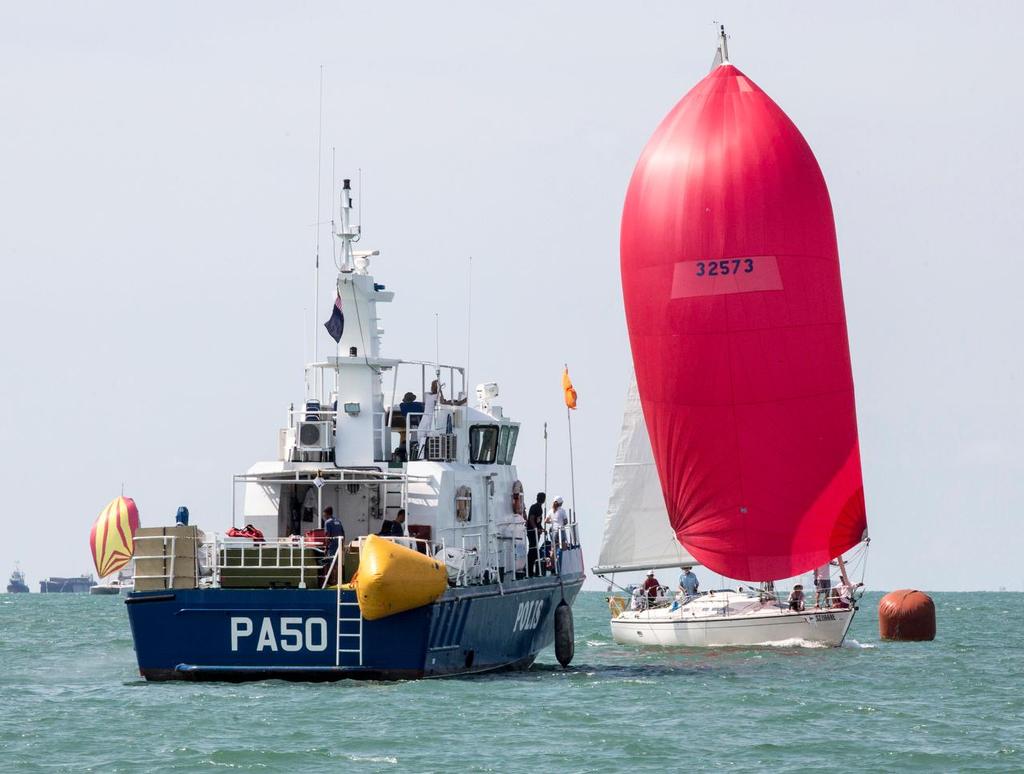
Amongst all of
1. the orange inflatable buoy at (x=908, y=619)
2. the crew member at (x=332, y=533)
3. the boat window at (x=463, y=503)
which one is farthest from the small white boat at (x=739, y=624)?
the crew member at (x=332, y=533)

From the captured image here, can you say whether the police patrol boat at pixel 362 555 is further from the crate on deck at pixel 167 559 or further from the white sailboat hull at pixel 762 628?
the white sailboat hull at pixel 762 628

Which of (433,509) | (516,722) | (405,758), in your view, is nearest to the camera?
(405,758)

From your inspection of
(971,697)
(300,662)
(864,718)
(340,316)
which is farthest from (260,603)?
(971,697)

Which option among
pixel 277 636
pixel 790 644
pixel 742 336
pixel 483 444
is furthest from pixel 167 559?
pixel 790 644

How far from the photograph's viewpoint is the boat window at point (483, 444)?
95.2ft

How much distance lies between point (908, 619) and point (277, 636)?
2266 centimetres

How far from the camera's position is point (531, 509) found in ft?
99.4

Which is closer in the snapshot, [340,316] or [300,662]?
[300,662]

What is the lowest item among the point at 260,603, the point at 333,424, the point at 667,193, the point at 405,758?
the point at 405,758

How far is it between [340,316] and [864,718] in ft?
30.2

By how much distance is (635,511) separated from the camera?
41.4 m

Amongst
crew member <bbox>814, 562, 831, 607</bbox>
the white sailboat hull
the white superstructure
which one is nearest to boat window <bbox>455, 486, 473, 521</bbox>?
the white superstructure

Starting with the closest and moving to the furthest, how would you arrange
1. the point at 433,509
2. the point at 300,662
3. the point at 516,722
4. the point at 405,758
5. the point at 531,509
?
the point at 405,758 < the point at 516,722 < the point at 300,662 < the point at 433,509 < the point at 531,509

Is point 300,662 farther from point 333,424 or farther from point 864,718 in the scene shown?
point 864,718
